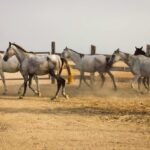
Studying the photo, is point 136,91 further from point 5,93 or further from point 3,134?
point 3,134

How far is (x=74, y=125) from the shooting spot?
9.29m

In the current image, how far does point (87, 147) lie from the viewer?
7.19 meters

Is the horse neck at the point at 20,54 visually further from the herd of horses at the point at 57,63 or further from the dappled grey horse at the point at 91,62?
the dappled grey horse at the point at 91,62

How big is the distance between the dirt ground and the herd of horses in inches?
60.8

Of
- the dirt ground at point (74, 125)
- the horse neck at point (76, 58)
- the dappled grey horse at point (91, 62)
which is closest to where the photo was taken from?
the dirt ground at point (74, 125)

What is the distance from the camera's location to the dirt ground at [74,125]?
744 cm

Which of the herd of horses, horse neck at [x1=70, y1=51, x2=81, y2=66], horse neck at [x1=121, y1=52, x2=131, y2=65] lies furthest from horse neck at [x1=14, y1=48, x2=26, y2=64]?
horse neck at [x1=121, y1=52, x2=131, y2=65]

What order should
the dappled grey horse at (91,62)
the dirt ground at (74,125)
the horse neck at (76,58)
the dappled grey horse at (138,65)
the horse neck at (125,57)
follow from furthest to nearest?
the horse neck at (76,58), the dappled grey horse at (91,62), the horse neck at (125,57), the dappled grey horse at (138,65), the dirt ground at (74,125)

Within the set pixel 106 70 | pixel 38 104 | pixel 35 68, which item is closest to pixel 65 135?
pixel 38 104

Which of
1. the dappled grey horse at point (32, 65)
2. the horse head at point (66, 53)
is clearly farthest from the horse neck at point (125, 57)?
the dappled grey horse at point (32, 65)

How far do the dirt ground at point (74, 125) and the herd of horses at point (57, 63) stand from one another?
1.54 metres

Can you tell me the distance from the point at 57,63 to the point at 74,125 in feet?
20.5

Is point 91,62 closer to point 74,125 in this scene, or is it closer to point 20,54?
point 20,54

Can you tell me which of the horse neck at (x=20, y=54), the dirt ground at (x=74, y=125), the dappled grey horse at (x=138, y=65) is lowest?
the dirt ground at (x=74, y=125)
